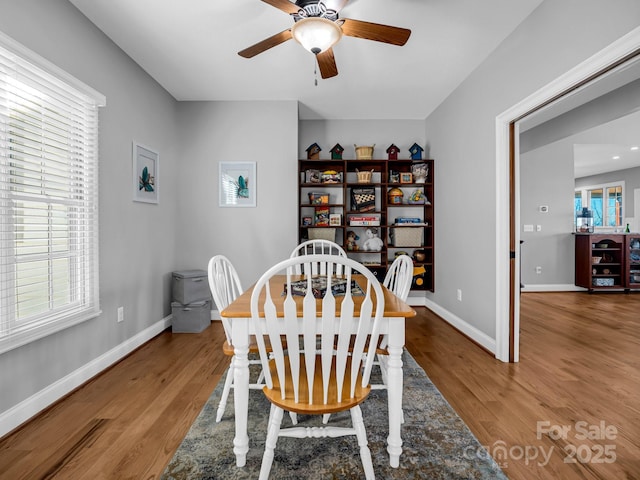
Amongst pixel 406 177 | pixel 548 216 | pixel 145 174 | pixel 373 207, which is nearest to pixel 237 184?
pixel 145 174

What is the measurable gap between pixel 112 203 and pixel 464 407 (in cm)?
291

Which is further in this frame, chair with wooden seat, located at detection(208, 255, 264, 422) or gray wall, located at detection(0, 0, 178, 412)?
gray wall, located at detection(0, 0, 178, 412)

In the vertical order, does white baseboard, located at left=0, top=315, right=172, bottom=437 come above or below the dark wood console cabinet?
below

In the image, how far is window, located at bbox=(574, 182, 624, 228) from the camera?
765cm

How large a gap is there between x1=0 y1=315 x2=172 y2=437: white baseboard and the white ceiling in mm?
2485

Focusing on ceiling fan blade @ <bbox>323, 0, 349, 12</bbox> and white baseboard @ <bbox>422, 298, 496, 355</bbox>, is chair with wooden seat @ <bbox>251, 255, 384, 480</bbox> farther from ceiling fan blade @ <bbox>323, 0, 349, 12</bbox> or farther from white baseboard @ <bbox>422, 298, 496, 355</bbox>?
white baseboard @ <bbox>422, 298, 496, 355</bbox>

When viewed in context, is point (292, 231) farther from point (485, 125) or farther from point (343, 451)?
point (343, 451)

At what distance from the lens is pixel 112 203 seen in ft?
8.39

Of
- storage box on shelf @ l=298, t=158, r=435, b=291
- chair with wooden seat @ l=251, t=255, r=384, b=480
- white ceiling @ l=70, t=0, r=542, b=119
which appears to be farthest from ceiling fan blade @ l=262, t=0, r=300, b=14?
storage box on shelf @ l=298, t=158, r=435, b=291

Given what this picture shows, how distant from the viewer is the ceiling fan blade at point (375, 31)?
1.85 m

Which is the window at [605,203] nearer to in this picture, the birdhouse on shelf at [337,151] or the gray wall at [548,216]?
the gray wall at [548,216]

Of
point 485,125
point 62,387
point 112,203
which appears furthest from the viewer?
point 485,125

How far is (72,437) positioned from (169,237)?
2245 mm

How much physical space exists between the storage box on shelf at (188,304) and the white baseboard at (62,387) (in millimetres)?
378
